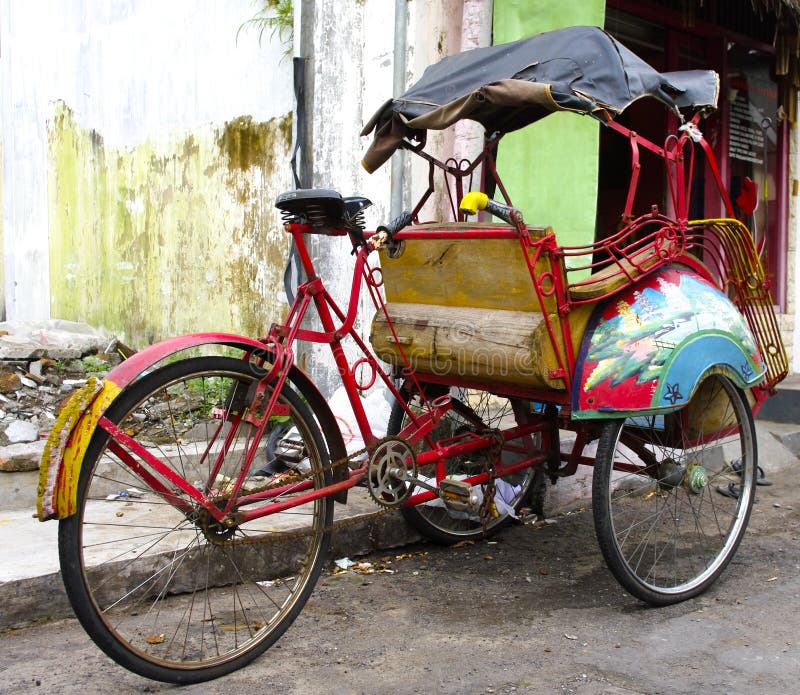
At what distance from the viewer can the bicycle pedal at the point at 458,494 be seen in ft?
11.0

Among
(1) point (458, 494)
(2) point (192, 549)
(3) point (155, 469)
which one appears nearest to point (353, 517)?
(1) point (458, 494)

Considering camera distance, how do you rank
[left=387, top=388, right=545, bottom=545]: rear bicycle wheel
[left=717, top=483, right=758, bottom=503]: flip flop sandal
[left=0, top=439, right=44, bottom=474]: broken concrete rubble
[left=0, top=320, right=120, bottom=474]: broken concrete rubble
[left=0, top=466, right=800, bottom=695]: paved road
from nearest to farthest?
[left=0, top=466, right=800, bottom=695]: paved road → [left=387, top=388, right=545, bottom=545]: rear bicycle wheel → [left=717, top=483, right=758, bottom=503]: flip flop sandal → [left=0, top=439, right=44, bottom=474]: broken concrete rubble → [left=0, top=320, right=120, bottom=474]: broken concrete rubble

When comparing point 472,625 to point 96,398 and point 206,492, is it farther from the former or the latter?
point 96,398

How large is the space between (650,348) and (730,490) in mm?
1399

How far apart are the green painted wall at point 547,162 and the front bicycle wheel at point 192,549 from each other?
2101 mm

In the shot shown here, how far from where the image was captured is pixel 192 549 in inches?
123

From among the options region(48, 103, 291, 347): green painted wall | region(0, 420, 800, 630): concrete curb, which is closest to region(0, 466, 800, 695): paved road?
region(0, 420, 800, 630): concrete curb

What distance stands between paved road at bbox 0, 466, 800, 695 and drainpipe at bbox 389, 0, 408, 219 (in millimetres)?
2058

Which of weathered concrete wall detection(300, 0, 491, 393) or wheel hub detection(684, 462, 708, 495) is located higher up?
weathered concrete wall detection(300, 0, 491, 393)

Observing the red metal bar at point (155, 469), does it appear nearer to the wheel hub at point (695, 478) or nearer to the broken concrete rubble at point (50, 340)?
the wheel hub at point (695, 478)

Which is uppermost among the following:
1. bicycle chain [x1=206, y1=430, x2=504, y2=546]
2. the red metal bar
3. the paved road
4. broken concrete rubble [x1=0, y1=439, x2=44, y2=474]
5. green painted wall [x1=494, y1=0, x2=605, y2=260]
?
green painted wall [x1=494, y1=0, x2=605, y2=260]

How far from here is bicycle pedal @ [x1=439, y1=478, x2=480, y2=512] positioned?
131 inches

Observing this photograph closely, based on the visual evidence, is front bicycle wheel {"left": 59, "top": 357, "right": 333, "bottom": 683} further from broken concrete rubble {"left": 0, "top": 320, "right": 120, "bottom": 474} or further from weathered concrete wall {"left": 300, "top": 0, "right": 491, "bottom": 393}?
weathered concrete wall {"left": 300, "top": 0, "right": 491, "bottom": 393}

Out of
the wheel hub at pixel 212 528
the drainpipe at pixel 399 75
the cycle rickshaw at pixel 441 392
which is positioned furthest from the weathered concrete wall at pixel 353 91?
the wheel hub at pixel 212 528
